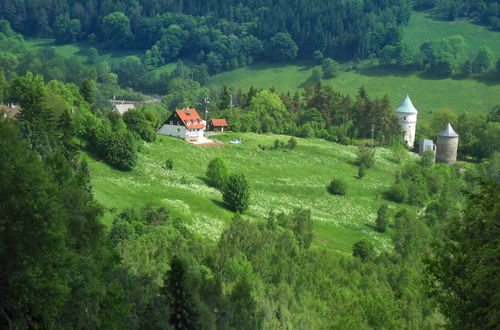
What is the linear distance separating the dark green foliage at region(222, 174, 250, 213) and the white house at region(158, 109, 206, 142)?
939 inches

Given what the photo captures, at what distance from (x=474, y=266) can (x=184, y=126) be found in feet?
214

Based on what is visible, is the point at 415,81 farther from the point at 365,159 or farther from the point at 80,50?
the point at 80,50

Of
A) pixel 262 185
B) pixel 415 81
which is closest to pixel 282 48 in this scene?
pixel 415 81

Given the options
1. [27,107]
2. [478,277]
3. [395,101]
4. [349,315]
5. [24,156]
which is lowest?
[395,101]

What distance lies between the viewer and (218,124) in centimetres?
9706

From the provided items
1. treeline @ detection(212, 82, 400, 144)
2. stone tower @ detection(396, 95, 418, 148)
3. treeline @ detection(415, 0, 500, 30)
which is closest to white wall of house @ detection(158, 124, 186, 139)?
treeline @ detection(212, 82, 400, 144)

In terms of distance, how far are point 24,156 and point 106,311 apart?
5.83 metres

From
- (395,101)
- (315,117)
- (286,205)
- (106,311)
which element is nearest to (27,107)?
(286,205)

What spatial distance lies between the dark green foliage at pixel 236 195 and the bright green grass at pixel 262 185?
94 centimetres

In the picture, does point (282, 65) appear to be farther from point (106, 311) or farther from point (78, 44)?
point (106, 311)

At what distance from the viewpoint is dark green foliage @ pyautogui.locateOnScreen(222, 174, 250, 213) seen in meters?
61.4

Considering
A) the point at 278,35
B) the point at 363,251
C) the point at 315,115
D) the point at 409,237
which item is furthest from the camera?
the point at 278,35

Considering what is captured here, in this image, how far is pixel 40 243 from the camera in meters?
21.3

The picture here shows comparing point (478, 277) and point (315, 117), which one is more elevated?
point (478, 277)
